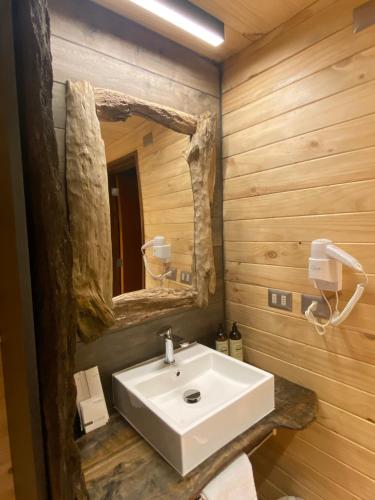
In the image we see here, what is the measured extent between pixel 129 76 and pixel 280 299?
48.5 inches

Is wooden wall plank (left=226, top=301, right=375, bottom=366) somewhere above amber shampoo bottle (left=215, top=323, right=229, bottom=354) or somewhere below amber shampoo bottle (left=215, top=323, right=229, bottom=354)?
above

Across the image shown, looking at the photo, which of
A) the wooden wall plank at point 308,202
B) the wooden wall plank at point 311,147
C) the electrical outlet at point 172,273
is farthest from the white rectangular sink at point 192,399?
the wooden wall plank at point 311,147

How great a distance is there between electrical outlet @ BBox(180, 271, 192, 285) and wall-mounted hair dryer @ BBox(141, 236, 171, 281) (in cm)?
Result: 8

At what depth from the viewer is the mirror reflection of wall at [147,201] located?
47.3 inches

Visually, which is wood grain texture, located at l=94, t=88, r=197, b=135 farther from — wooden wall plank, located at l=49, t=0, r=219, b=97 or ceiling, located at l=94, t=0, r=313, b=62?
ceiling, located at l=94, t=0, r=313, b=62

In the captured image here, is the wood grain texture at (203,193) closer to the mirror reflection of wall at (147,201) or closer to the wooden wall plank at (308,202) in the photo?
the mirror reflection of wall at (147,201)

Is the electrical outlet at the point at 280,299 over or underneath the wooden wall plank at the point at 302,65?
underneath

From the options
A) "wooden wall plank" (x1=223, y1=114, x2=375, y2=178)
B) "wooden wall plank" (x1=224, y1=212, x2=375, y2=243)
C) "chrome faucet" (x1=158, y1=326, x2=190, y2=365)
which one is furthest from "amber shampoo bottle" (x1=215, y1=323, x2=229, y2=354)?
"wooden wall plank" (x1=223, y1=114, x2=375, y2=178)

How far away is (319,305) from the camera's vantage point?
3.97 feet

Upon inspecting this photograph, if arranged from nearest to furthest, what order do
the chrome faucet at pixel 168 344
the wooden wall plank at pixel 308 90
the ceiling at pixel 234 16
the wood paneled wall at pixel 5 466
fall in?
1. the wood paneled wall at pixel 5 466
2. the wooden wall plank at pixel 308 90
3. the ceiling at pixel 234 16
4. the chrome faucet at pixel 168 344

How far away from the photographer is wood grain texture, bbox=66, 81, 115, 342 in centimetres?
104

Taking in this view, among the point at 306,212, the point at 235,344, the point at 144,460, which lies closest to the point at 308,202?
the point at 306,212

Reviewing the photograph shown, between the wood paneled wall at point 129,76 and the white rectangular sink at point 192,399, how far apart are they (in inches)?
4.3

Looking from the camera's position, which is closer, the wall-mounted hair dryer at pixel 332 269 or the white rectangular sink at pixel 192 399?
the white rectangular sink at pixel 192 399
